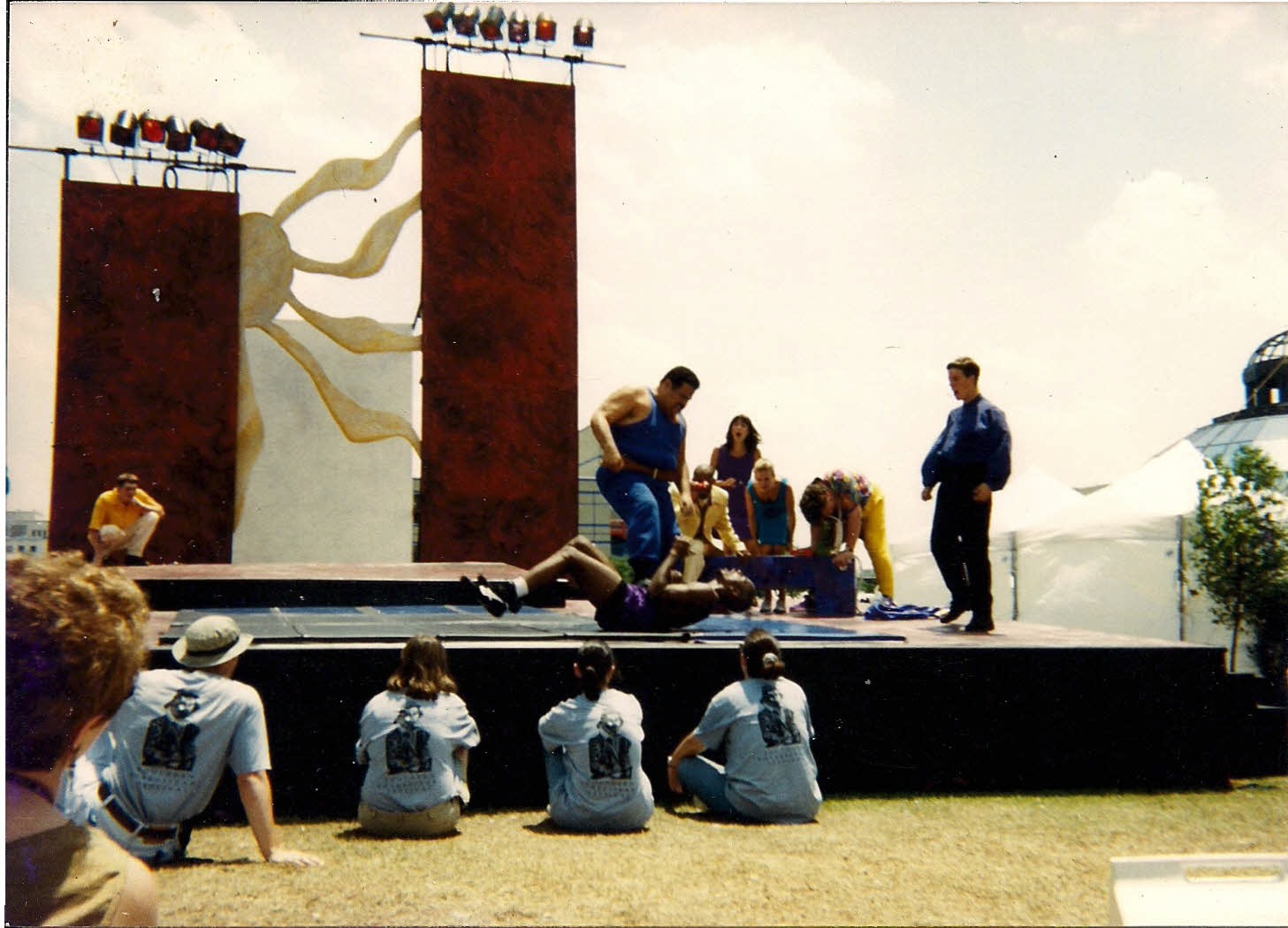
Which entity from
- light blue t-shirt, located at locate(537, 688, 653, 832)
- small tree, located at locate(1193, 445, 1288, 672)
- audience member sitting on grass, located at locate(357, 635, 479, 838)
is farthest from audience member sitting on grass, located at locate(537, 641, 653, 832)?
small tree, located at locate(1193, 445, 1288, 672)

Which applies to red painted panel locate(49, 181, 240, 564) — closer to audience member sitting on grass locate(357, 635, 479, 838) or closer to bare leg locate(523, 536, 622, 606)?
bare leg locate(523, 536, 622, 606)

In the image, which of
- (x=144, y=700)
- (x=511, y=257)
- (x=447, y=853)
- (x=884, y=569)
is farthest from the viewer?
(x=511, y=257)

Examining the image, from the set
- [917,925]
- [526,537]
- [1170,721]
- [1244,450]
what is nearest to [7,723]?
[917,925]

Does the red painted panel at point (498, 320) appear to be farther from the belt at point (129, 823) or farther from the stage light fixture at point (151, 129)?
the belt at point (129, 823)

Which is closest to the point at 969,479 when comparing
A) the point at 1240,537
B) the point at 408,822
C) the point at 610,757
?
the point at 610,757

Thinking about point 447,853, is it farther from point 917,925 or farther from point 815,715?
point 815,715

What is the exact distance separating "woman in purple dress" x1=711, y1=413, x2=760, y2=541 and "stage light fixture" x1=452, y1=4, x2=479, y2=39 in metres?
6.48

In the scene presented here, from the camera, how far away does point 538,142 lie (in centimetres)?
1302

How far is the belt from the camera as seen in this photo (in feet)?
11.6

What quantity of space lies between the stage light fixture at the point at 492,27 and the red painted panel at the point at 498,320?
0.48m

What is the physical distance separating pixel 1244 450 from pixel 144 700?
35.0ft

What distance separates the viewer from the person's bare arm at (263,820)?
3.48 metres

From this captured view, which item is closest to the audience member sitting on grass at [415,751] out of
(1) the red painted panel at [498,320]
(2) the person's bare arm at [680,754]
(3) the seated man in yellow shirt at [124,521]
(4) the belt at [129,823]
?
(4) the belt at [129,823]

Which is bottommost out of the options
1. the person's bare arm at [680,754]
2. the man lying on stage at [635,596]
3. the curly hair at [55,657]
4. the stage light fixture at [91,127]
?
the person's bare arm at [680,754]
